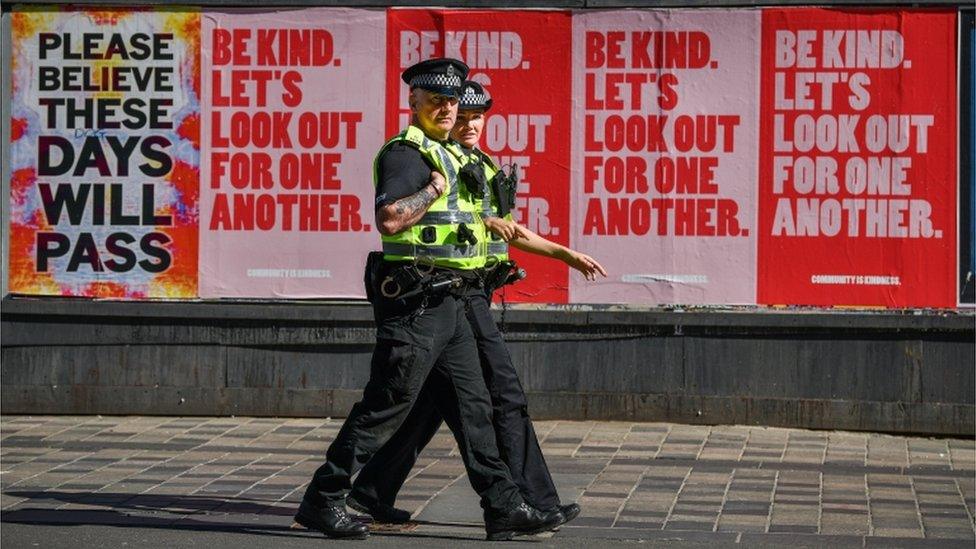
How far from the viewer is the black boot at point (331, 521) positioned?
7.09 m

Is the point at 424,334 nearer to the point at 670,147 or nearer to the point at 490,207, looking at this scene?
the point at 490,207

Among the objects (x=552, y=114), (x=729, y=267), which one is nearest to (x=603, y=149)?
(x=552, y=114)

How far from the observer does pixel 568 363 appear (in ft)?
35.8

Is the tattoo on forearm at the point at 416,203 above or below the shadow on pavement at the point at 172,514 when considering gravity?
above

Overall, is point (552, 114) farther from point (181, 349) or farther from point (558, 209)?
point (181, 349)

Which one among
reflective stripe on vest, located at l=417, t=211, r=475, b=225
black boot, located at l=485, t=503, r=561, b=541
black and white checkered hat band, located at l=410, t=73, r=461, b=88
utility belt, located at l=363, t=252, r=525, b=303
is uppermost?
black and white checkered hat band, located at l=410, t=73, r=461, b=88

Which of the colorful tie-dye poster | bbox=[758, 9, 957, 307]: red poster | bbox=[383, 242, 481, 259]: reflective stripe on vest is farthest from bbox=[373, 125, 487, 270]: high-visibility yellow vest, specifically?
the colorful tie-dye poster

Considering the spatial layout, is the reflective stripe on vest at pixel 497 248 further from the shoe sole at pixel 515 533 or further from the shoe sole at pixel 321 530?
the shoe sole at pixel 321 530

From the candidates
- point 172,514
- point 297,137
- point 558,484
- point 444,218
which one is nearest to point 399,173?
point 444,218

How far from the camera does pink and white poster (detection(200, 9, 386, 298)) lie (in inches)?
432

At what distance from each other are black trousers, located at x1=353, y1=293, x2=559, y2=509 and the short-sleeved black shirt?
21.9 inches

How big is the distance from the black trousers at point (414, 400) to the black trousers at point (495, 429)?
85mm

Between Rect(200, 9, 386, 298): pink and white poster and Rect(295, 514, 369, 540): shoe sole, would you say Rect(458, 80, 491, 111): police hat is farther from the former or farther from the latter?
Rect(200, 9, 386, 298): pink and white poster

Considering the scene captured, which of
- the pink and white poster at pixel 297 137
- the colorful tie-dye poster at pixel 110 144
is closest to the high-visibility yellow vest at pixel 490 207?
the pink and white poster at pixel 297 137
